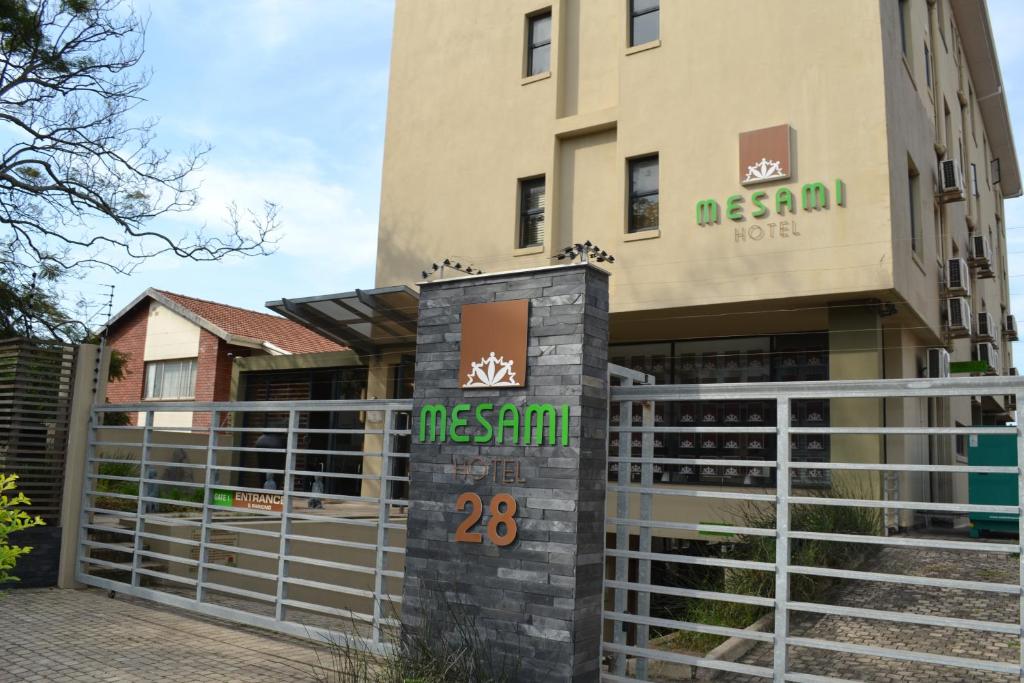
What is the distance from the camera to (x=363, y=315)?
18938 mm

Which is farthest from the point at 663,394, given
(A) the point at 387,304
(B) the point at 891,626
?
(A) the point at 387,304

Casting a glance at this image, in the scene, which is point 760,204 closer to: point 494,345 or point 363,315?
point 363,315

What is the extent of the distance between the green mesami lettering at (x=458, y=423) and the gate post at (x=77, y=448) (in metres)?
6.45

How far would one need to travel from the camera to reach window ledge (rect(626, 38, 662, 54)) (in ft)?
54.4

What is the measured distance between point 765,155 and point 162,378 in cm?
2470

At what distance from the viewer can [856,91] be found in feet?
47.0

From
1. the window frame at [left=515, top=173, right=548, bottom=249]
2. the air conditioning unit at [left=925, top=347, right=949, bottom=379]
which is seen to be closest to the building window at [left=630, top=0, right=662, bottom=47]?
the window frame at [left=515, top=173, right=548, bottom=249]

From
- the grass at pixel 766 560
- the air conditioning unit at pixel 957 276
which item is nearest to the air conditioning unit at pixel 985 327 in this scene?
the air conditioning unit at pixel 957 276

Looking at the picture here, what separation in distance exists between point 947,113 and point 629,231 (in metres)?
11.0

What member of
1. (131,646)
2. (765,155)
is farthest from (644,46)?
(131,646)

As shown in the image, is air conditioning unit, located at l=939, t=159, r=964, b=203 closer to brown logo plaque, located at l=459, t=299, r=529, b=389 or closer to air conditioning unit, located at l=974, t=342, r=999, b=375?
air conditioning unit, located at l=974, t=342, r=999, b=375

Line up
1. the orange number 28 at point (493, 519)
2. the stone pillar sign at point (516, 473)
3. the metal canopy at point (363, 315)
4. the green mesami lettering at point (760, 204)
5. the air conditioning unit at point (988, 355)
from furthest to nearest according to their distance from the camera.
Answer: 1. the air conditioning unit at point (988, 355)
2. the metal canopy at point (363, 315)
3. the green mesami lettering at point (760, 204)
4. the orange number 28 at point (493, 519)
5. the stone pillar sign at point (516, 473)

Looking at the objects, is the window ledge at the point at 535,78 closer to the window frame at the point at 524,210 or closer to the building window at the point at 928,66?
the window frame at the point at 524,210

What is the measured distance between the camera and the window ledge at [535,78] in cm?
1817
